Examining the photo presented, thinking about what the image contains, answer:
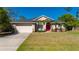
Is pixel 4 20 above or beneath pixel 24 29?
above

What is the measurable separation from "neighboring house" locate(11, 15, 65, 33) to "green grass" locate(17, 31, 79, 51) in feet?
0.70

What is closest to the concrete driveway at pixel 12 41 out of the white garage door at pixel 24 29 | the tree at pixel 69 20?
the white garage door at pixel 24 29

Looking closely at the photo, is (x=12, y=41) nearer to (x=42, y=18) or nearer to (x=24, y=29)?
(x=24, y=29)

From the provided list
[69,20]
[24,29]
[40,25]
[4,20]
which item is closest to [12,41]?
[24,29]

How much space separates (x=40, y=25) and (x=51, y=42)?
2.77 feet

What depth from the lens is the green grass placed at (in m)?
9.38

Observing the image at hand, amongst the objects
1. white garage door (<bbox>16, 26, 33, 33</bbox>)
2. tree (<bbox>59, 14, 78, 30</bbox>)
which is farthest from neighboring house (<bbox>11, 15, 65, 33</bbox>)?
tree (<bbox>59, 14, 78, 30</bbox>)

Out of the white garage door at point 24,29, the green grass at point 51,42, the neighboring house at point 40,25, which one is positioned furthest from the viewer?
the white garage door at point 24,29

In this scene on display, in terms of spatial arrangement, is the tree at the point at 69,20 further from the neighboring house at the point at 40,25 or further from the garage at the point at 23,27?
the garage at the point at 23,27

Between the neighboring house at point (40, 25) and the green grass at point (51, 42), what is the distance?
0.21 m

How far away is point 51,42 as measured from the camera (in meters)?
9.48

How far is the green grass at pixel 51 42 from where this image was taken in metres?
9.38

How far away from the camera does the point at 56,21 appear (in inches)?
376

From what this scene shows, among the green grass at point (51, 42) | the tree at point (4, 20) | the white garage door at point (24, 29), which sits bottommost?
the green grass at point (51, 42)
